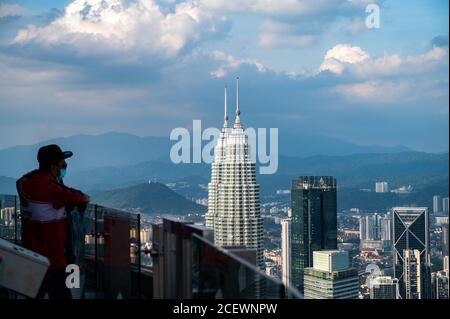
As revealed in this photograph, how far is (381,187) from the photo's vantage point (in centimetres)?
3606

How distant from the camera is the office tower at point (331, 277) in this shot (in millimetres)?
28172

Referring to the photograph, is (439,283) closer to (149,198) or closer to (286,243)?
(286,243)

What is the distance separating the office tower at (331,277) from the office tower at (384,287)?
0.78m

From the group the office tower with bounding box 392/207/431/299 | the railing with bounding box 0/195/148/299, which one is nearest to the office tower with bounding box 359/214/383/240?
the office tower with bounding box 392/207/431/299

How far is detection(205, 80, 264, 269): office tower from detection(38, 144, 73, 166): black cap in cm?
4528

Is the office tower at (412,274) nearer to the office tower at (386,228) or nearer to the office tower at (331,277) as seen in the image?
the office tower at (386,228)

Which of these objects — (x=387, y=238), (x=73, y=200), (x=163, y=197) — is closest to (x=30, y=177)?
(x=73, y=200)

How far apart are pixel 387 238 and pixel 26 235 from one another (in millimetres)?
39544

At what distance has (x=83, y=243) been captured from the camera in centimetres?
297

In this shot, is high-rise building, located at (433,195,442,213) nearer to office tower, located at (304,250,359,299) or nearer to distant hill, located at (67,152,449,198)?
distant hill, located at (67,152,449,198)

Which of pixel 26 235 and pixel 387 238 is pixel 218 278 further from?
pixel 387 238

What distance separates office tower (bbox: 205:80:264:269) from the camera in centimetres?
4975

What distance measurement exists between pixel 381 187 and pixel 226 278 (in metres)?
35.0

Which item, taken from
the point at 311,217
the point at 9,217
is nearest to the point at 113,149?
the point at 311,217
